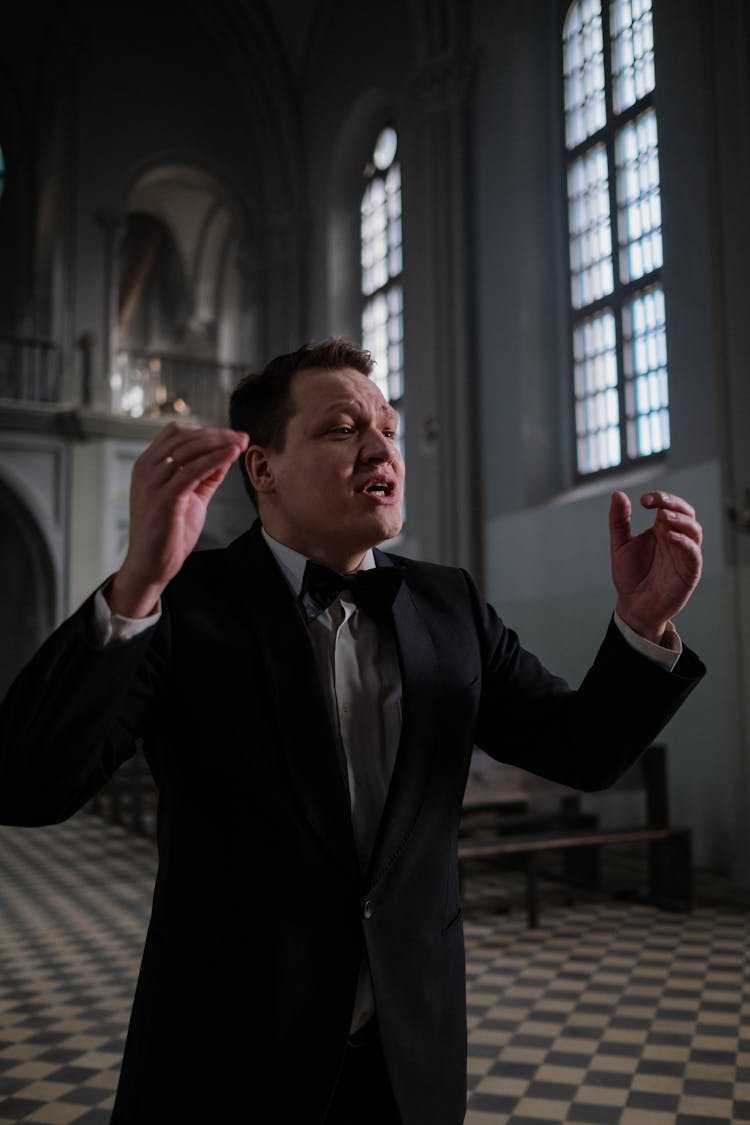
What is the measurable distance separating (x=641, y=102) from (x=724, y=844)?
21.1ft

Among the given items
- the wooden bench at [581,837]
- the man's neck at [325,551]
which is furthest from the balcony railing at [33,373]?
the man's neck at [325,551]

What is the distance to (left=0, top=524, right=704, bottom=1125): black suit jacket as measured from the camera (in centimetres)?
134

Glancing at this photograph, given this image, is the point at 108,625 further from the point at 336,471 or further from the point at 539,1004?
the point at 539,1004

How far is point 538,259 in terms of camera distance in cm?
1054

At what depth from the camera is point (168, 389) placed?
644 inches

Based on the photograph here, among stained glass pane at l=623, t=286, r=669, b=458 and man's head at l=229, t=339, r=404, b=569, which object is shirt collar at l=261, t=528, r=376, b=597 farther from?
stained glass pane at l=623, t=286, r=669, b=458

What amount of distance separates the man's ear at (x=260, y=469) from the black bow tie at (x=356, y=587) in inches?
6.9

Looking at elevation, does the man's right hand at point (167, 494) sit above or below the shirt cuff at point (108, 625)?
above

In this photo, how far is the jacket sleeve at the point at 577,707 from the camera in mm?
1655

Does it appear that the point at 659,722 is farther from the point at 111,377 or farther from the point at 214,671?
the point at 111,377

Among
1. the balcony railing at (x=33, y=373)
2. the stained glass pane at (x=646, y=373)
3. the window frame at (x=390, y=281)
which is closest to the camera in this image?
the stained glass pane at (x=646, y=373)

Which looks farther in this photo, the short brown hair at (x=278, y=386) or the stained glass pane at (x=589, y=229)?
the stained glass pane at (x=589, y=229)

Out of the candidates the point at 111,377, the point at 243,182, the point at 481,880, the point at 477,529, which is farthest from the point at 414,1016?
the point at 243,182

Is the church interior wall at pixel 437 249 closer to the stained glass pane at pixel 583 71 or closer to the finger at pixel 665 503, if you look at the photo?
the stained glass pane at pixel 583 71
